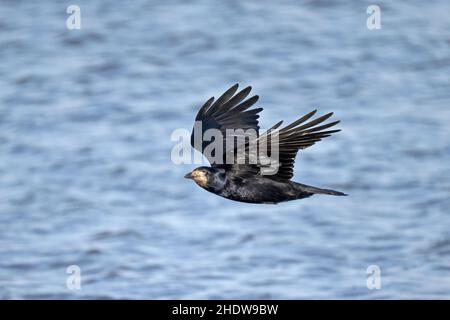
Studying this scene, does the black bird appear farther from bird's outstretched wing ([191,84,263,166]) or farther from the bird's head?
bird's outstretched wing ([191,84,263,166])

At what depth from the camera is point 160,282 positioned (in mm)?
12805

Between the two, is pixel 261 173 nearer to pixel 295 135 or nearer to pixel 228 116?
pixel 295 135

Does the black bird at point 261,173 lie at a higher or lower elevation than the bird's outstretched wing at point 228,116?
lower

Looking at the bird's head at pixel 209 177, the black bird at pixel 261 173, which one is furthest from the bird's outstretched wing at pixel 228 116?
the bird's head at pixel 209 177

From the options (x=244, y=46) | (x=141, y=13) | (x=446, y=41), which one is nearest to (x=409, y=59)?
(x=446, y=41)

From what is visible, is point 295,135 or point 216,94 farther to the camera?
point 216,94

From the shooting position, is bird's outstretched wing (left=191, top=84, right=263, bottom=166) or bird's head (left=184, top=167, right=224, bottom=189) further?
bird's outstretched wing (left=191, top=84, right=263, bottom=166)

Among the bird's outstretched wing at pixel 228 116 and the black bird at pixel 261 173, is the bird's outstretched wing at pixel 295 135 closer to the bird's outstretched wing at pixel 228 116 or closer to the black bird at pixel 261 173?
the black bird at pixel 261 173

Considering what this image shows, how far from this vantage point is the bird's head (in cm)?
776

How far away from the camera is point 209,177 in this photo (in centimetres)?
777

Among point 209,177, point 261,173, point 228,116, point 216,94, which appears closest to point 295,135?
point 261,173

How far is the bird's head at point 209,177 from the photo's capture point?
776 cm

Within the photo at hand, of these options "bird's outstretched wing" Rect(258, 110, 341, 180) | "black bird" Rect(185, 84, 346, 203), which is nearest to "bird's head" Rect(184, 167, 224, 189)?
"black bird" Rect(185, 84, 346, 203)

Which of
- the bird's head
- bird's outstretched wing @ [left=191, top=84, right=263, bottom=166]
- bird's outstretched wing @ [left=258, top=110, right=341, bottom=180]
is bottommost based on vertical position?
the bird's head
